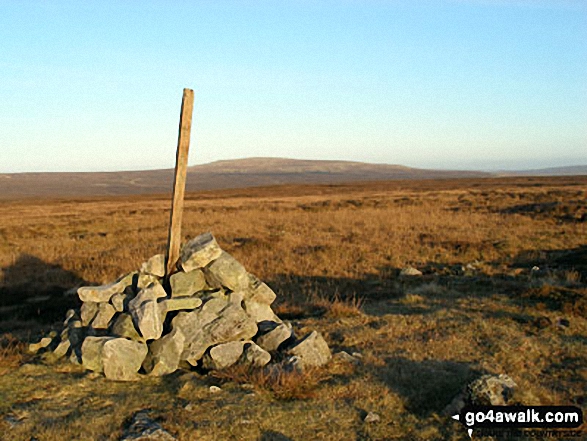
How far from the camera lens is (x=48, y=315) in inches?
395

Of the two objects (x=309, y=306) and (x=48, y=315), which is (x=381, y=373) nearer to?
(x=309, y=306)

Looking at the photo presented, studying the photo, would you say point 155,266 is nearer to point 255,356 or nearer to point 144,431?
point 255,356

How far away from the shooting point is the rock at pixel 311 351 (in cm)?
628

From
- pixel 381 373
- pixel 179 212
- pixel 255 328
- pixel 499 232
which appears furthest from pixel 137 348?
pixel 499 232

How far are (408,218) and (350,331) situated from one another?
1709 centimetres

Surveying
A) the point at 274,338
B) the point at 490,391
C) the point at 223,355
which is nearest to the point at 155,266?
the point at 223,355

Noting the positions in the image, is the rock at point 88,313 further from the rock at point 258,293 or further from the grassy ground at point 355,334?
the rock at point 258,293

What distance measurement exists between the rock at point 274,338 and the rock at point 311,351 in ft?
1.34

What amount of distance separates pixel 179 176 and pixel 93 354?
3.17m

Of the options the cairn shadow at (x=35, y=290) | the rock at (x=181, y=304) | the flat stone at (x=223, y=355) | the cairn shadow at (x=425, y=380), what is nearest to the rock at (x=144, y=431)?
the flat stone at (x=223, y=355)

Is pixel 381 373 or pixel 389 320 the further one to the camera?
pixel 389 320

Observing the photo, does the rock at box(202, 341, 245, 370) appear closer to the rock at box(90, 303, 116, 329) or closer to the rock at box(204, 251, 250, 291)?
the rock at box(204, 251, 250, 291)

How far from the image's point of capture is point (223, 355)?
6.41 meters

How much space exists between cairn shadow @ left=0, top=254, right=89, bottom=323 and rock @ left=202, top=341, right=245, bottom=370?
4.85 m
